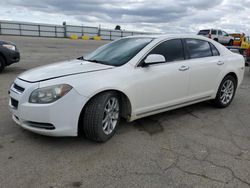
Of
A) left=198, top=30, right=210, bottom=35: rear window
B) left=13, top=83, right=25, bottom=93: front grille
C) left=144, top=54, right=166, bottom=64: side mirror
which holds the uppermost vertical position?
left=198, top=30, right=210, bottom=35: rear window

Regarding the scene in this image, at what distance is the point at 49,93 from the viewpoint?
3.11 m

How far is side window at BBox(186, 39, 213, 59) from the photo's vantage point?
463 cm

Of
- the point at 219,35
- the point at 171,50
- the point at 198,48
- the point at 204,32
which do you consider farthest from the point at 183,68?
the point at 219,35

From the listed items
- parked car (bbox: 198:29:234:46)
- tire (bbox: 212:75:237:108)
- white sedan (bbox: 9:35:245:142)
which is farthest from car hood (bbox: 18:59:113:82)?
parked car (bbox: 198:29:234:46)

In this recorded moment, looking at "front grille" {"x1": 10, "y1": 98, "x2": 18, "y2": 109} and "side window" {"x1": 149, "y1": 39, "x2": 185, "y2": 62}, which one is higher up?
"side window" {"x1": 149, "y1": 39, "x2": 185, "y2": 62}

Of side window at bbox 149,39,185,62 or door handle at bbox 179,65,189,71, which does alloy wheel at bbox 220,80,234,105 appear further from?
side window at bbox 149,39,185,62

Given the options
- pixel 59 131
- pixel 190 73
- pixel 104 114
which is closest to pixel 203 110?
pixel 190 73

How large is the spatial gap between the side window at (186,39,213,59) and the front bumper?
2.41 meters

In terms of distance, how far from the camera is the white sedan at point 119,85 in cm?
315

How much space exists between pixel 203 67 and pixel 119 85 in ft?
6.42

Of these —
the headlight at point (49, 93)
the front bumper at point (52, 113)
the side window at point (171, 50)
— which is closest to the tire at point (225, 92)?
the side window at point (171, 50)

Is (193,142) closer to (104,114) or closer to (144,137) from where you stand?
(144,137)

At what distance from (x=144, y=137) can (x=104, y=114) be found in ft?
2.42

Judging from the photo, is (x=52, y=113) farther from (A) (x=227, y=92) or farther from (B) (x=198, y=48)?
(A) (x=227, y=92)
